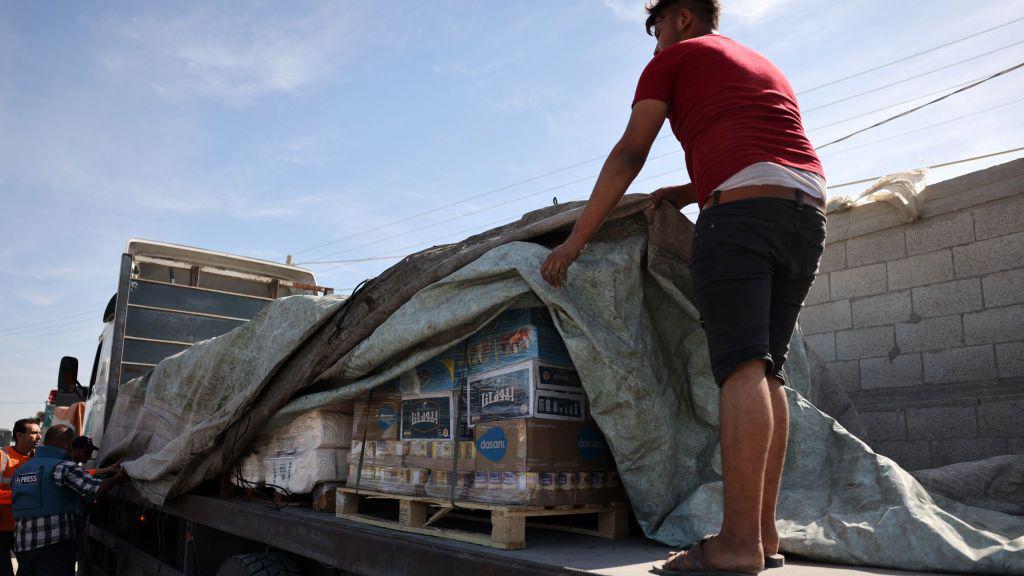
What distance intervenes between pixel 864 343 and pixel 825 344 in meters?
0.28

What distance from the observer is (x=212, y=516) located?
3826mm

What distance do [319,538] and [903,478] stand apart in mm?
2140

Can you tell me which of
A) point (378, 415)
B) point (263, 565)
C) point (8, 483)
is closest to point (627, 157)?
point (378, 415)

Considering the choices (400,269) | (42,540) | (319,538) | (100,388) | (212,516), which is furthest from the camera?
(100,388)

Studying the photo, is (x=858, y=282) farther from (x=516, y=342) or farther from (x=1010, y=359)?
(x=516, y=342)

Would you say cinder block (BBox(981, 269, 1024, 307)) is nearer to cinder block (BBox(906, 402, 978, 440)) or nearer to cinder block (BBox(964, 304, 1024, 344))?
cinder block (BBox(964, 304, 1024, 344))

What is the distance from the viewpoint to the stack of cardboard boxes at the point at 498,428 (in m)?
2.59

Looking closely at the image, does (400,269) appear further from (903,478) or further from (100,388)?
(100,388)

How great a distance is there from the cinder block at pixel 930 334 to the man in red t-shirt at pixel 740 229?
2.73 metres

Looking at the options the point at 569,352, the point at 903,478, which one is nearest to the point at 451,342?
the point at 569,352

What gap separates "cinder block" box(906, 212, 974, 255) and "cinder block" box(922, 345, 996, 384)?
25.2 inches

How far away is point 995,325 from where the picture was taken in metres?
4.24

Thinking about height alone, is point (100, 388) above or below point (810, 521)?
above

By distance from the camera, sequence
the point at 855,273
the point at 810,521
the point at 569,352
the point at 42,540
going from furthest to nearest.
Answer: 1. the point at 42,540
2. the point at 855,273
3. the point at 569,352
4. the point at 810,521
